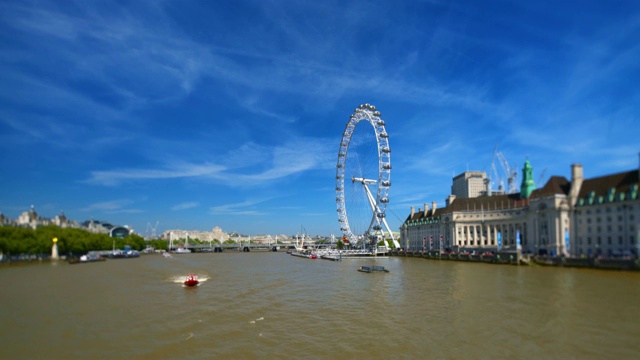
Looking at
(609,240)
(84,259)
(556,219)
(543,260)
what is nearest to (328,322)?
(543,260)

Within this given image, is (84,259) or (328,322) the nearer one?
(328,322)

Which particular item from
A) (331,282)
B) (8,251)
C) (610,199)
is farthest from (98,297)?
(610,199)

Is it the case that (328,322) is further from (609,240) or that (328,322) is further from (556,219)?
(556,219)

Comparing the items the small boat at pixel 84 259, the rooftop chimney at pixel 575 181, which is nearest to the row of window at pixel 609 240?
the rooftop chimney at pixel 575 181

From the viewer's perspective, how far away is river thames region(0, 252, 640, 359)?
15.3 m

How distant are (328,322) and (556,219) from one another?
175ft

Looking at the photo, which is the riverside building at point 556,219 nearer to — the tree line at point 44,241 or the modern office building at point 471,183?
the modern office building at point 471,183

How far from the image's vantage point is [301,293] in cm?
3061

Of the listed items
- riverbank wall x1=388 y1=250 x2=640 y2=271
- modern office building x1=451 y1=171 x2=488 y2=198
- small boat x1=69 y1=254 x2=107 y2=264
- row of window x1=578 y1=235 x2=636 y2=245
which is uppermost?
modern office building x1=451 y1=171 x2=488 y2=198

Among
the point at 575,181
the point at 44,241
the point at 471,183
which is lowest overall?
the point at 44,241

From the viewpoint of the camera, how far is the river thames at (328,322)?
15344 mm

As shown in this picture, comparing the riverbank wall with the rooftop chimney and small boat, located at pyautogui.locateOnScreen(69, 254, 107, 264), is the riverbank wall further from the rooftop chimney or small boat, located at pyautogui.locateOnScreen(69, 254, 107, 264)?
small boat, located at pyautogui.locateOnScreen(69, 254, 107, 264)

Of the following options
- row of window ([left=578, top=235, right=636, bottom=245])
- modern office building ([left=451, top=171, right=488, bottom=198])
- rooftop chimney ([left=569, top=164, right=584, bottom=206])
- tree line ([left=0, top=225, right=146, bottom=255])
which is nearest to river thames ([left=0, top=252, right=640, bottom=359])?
row of window ([left=578, top=235, right=636, bottom=245])

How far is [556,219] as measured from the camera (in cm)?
6269
